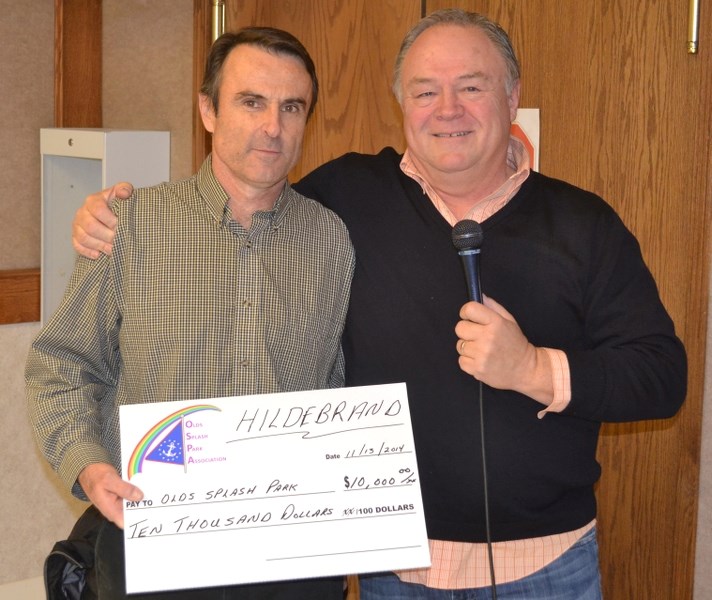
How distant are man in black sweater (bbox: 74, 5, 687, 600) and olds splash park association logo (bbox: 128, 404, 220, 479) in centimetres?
37

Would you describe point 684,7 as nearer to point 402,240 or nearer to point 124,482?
point 402,240

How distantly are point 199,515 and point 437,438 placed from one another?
471 mm

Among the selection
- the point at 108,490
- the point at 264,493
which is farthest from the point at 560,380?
the point at 108,490

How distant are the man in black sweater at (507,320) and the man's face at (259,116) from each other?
0.80ft

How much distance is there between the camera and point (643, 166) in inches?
90.7

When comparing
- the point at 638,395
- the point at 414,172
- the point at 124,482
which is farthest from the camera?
the point at 414,172

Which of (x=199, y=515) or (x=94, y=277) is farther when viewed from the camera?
(x=94, y=277)

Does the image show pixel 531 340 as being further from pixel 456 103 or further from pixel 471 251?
pixel 456 103

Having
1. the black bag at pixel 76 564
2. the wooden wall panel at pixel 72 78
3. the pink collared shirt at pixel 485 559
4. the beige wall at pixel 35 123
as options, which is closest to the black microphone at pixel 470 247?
the pink collared shirt at pixel 485 559

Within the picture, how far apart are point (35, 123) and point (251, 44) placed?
2.05 m

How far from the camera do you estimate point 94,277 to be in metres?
1.70

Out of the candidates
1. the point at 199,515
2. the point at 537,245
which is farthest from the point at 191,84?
the point at 199,515

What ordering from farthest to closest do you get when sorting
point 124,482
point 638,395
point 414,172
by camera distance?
point 414,172
point 638,395
point 124,482

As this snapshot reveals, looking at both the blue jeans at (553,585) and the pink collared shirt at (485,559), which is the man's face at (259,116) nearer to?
the pink collared shirt at (485,559)
